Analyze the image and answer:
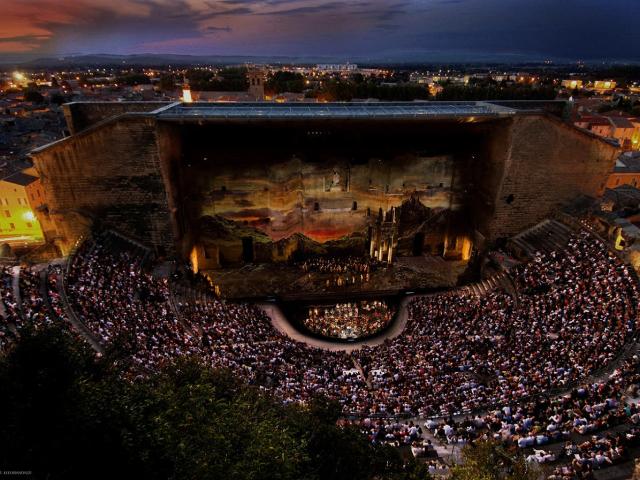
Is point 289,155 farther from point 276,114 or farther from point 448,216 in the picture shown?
point 448,216

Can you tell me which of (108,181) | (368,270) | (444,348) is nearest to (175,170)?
(108,181)

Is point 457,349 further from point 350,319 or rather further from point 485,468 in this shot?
point 485,468

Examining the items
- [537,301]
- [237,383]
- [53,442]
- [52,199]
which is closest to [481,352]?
[537,301]

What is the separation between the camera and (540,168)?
85.8 ft

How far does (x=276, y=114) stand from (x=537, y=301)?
18.1 m

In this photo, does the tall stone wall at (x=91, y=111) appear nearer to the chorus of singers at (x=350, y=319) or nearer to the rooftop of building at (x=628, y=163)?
the chorus of singers at (x=350, y=319)

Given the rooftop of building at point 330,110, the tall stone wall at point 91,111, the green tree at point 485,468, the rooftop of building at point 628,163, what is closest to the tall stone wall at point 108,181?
the rooftop of building at point 330,110

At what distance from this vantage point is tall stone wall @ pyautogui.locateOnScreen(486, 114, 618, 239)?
2525 cm

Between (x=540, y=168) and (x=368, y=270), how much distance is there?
13321 millimetres

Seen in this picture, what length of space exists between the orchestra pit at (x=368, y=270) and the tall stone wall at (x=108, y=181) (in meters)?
0.11

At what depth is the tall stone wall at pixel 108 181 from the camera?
22672mm

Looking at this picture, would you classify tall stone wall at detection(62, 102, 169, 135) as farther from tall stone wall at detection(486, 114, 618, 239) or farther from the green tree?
the green tree

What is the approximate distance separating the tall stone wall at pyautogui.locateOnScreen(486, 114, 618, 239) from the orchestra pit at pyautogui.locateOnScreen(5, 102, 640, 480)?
0.14 metres

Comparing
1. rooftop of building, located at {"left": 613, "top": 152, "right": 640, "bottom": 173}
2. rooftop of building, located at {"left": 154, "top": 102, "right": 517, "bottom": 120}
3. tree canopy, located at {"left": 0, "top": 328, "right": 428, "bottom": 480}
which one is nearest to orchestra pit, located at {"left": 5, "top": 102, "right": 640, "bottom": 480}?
rooftop of building, located at {"left": 154, "top": 102, "right": 517, "bottom": 120}
